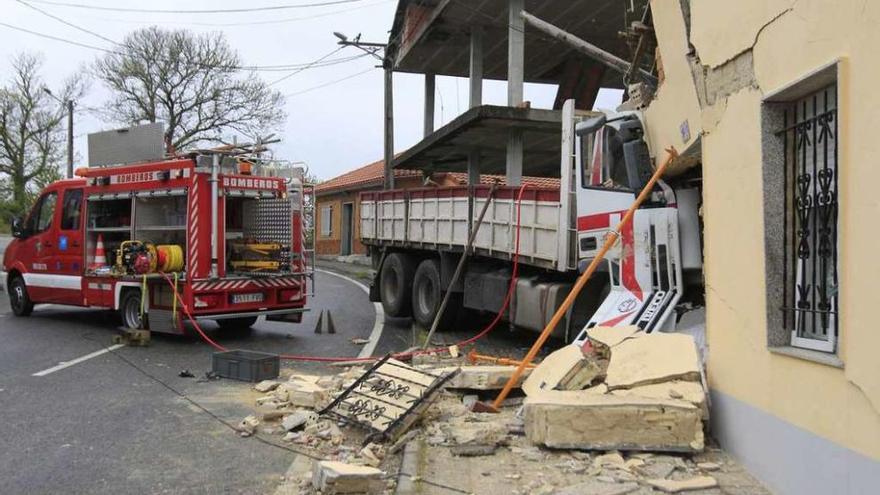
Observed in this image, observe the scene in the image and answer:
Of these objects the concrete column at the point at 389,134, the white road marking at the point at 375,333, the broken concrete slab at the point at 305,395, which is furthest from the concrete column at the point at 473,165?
the broken concrete slab at the point at 305,395

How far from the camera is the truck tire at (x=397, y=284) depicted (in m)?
13.3

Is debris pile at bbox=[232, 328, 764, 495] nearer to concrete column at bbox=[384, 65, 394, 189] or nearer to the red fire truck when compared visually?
the red fire truck

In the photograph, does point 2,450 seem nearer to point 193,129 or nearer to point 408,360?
point 408,360

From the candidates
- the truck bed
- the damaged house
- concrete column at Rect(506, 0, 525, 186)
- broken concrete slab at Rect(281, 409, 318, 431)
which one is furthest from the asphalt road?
concrete column at Rect(506, 0, 525, 186)

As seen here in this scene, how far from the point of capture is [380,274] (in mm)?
14258

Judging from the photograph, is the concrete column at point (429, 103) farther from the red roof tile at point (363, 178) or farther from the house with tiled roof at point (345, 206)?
the house with tiled roof at point (345, 206)

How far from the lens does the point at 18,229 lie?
44.8ft

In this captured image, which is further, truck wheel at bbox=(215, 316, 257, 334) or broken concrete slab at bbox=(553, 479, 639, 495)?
truck wheel at bbox=(215, 316, 257, 334)

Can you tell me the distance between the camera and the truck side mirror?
13.5 m

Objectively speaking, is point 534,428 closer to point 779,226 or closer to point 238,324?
point 779,226

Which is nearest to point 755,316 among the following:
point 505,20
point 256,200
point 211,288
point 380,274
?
point 211,288

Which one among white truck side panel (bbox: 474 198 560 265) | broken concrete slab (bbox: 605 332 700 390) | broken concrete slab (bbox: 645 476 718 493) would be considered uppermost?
white truck side panel (bbox: 474 198 560 265)

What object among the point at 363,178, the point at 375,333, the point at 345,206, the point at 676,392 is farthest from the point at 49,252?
the point at 345,206

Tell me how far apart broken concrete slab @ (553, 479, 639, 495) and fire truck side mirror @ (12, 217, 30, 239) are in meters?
12.4
